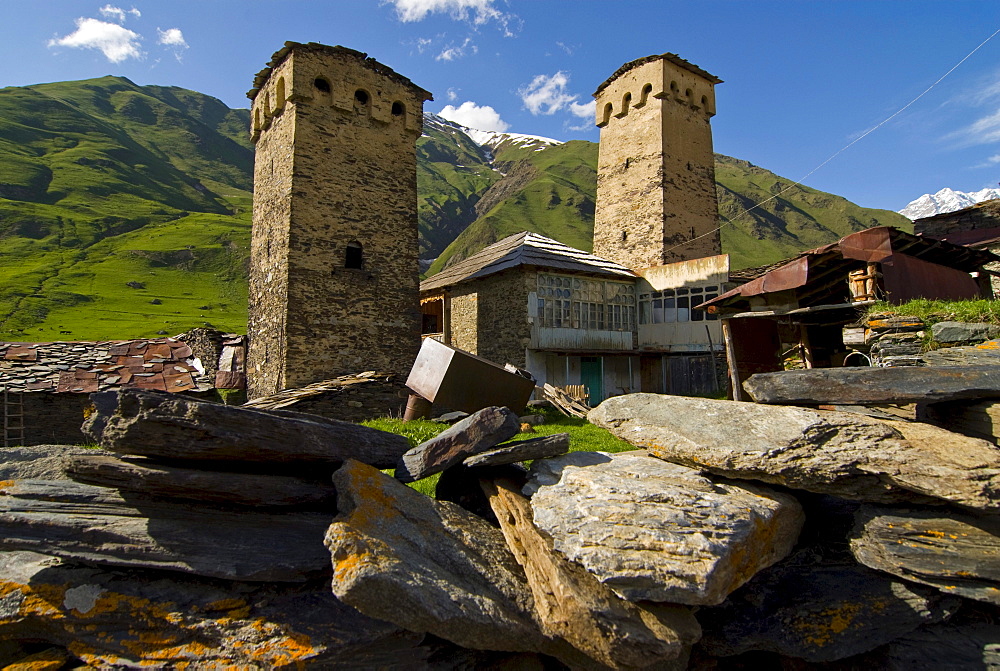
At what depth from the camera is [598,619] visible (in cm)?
332

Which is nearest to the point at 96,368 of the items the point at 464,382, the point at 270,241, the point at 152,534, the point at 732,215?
the point at 270,241

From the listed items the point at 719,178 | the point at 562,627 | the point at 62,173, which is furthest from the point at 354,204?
the point at 719,178

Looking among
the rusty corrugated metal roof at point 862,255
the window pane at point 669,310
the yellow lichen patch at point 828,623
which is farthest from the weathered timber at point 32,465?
the window pane at point 669,310

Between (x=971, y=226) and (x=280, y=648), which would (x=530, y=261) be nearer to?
(x=971, y=226)

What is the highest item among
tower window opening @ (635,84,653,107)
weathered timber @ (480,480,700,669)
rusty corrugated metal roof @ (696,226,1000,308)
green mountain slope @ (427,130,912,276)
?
green mountain slope @ (427,130,912,276)

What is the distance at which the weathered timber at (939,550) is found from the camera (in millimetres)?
3908

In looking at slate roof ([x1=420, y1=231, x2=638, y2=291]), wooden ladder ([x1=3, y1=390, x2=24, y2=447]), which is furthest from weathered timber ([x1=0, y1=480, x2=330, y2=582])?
slate roof ([x1=420, y1=231, x2=638, y2=291])

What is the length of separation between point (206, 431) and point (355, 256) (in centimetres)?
1252

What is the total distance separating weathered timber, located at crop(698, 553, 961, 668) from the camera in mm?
4262

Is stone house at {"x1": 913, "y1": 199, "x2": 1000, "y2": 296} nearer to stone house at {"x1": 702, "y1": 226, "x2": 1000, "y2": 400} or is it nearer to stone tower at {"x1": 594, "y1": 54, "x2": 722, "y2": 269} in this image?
stone tower at {"x1": 594, "y1": 54, "x2": 722, "y2": 269}

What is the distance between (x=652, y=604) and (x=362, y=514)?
2.16 meters

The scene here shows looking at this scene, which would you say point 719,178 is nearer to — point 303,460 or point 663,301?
point 663,301

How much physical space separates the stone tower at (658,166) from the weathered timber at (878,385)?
18157 millimetres

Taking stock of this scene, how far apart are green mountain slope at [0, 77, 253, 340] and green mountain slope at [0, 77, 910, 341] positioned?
29cm
